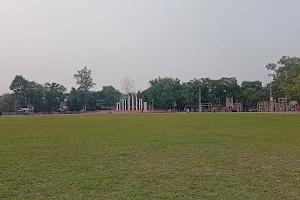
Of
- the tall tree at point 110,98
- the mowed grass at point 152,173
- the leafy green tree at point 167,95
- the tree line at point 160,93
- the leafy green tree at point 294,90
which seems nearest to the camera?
the mowed grass at point 152,173

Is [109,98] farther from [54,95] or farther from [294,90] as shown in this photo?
[294,90]

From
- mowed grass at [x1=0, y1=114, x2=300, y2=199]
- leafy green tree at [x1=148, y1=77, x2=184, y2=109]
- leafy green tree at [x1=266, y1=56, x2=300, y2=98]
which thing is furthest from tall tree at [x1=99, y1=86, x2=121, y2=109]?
mowed grass at [x1=0, y1=114, x2=300, y2=199]

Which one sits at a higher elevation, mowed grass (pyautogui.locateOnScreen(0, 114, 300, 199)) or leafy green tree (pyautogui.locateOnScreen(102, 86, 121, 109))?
leafy green tree (pyautogui.locateOnScreen(102, 86, 121, 109))

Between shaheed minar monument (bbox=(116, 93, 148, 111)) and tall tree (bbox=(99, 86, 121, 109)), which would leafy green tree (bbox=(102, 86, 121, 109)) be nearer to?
tall tree (bbox=(99, 86, 121, 109))

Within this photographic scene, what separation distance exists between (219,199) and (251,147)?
5599mm

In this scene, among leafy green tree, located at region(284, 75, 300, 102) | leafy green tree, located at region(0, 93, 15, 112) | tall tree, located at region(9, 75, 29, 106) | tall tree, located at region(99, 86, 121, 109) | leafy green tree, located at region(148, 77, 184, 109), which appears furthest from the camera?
tall tree, located at region(99, 86, 121, 109)

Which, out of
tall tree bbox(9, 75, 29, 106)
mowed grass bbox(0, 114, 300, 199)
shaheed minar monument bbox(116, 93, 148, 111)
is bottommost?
mowed grass bbox(0, 114, 300, 199)

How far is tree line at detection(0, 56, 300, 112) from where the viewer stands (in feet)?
237

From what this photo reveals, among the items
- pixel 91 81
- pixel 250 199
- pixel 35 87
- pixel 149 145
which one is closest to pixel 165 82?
pixel 91 81

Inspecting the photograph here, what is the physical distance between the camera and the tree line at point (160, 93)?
237ft

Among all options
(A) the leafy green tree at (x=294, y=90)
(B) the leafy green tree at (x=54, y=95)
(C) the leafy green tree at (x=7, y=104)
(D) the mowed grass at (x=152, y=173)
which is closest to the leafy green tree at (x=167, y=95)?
(B) the leafy green tree at (x=54, y=95)

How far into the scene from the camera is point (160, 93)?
8794cm

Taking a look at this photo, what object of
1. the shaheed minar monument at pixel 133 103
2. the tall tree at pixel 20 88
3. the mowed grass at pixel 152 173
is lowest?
the mowed grass at pixel 152 173

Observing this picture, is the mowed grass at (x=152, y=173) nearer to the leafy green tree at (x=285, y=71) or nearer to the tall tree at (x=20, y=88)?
the leafy green tree at (x=285, y=71)
